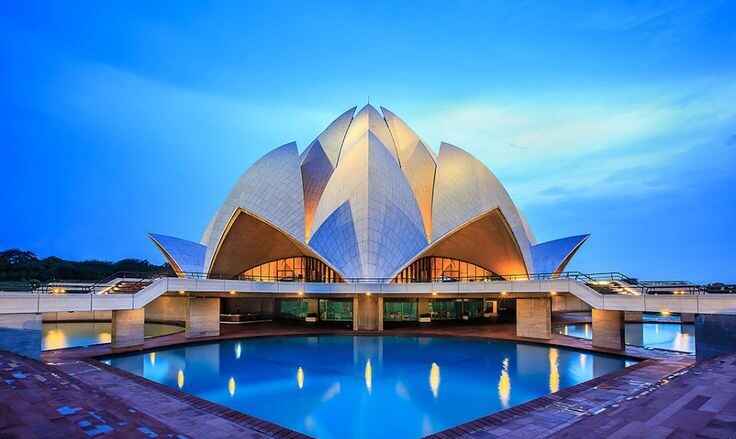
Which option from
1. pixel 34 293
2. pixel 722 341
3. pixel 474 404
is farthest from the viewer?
pixel 34 293

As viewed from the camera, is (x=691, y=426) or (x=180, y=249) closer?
(x=691, y=426)

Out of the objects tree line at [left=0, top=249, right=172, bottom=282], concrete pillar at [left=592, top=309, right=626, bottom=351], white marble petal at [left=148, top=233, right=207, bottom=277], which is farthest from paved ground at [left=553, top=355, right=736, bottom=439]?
tree line at [left=0, top=249, right=172, bottom=282]

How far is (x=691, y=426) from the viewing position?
6.41 meters

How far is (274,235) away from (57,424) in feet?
82.3

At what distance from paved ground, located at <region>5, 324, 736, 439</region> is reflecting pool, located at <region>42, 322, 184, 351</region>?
28.5 feet

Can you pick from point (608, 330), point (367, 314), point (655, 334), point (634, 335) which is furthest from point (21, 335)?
point (655, 334)

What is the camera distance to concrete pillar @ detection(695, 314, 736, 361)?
42.2 feet

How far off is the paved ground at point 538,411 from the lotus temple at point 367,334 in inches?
2.2

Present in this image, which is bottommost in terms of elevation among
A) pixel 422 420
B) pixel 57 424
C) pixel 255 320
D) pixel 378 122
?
pixel 255 320

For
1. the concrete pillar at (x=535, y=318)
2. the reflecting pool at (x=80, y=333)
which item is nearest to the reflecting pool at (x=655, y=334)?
the concrete pillar at (x=535, y=318)

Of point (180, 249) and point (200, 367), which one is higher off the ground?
point (180, 249)

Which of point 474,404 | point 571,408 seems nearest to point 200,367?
point 474,404

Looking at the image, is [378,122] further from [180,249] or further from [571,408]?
[571,408]

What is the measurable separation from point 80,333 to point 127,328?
27.2 feet
